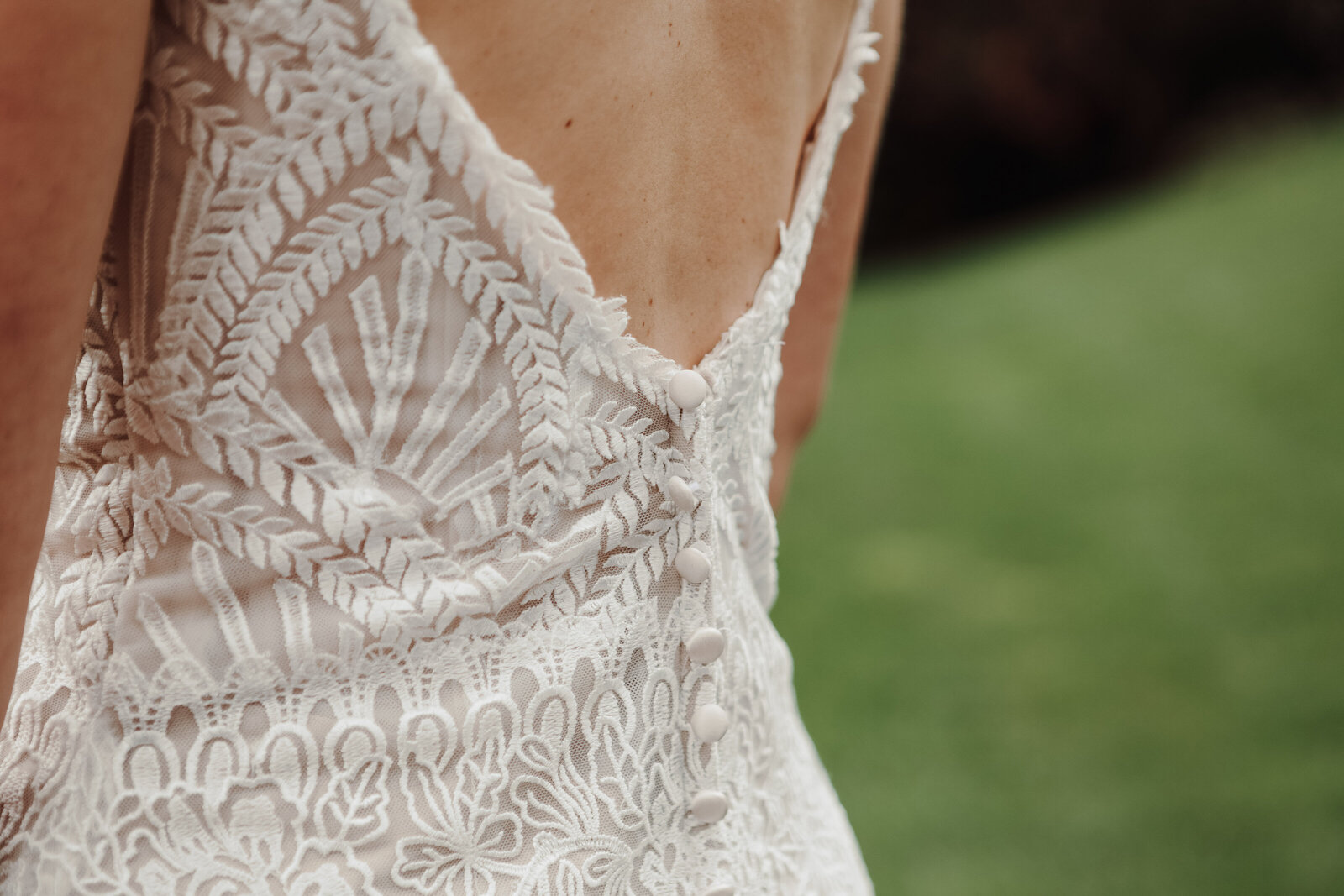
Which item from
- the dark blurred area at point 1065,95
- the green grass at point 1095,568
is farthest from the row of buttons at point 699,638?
the dark blurred area at point 1065,95

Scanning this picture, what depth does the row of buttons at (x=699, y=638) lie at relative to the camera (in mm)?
852

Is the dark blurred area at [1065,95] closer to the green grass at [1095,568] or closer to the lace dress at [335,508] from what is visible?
the green grass at [1095,568]

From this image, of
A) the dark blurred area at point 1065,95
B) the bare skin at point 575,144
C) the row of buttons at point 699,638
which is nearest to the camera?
the bare skin at point 575,144

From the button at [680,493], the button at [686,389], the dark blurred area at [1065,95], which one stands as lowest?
the button at [680,493]

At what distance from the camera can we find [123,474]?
798mm

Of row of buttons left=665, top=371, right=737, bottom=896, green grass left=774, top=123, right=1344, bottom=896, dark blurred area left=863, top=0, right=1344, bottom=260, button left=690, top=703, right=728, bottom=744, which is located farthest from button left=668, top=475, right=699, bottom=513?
dark blurred area left=863, top=0, right=1344, bottom=260

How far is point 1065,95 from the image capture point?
1033cm

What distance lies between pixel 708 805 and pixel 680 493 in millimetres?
247

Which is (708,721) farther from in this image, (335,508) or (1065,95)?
(1065,95)

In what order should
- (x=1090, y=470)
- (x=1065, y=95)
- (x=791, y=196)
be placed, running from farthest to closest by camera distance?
1. (x=1065, y=95)
2. (x=1090, y=470)
3. (x=791, y=196)

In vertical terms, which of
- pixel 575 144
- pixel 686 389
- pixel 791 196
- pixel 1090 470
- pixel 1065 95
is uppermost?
pixel 1065 95

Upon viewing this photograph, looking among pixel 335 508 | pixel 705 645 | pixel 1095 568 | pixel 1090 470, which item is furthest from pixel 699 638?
pixel 1090 470

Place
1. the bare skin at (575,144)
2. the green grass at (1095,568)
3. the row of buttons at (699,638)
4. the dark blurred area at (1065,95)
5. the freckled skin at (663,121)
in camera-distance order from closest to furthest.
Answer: the bare skin at (575,144)
the freckled skin at (663,121)
the row of buttons at (699,638)
the green grass at (1095,568)
the dark blurred area at (1065,95)

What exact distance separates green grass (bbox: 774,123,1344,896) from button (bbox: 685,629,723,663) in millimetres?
2991
